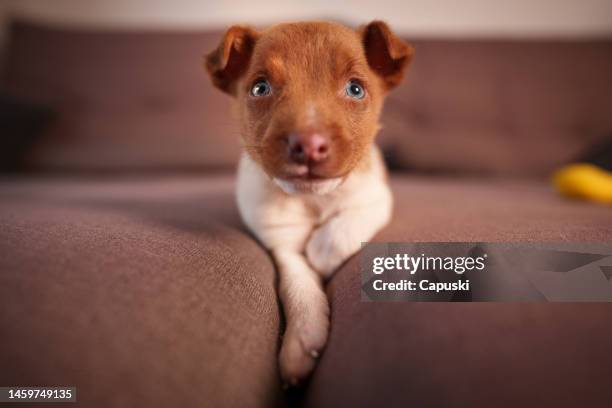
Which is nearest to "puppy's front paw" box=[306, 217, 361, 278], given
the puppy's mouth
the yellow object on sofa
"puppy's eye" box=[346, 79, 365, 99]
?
the puppy's mouth

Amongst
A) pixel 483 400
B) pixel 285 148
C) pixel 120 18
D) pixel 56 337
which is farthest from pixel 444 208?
pixel 120 18

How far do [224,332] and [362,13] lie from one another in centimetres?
347

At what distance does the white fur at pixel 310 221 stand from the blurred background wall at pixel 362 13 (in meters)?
2.41

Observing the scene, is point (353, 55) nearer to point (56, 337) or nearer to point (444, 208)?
point (444, 208)

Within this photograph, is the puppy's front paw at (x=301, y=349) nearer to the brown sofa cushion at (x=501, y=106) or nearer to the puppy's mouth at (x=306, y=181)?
the puppy's mouth at (x=306, y=181)

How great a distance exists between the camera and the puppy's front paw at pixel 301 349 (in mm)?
904

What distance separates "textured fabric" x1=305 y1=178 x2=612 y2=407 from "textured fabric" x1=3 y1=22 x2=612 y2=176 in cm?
185

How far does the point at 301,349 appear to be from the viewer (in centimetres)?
93

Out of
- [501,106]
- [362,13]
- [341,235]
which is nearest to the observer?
[341,235]

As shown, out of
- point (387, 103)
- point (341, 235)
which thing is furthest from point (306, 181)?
point (387, 103)

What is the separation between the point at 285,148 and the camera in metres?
1.04

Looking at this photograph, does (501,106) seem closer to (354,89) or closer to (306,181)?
(354,89)

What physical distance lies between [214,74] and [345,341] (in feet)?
3.34

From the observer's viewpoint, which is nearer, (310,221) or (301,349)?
(301,349)
